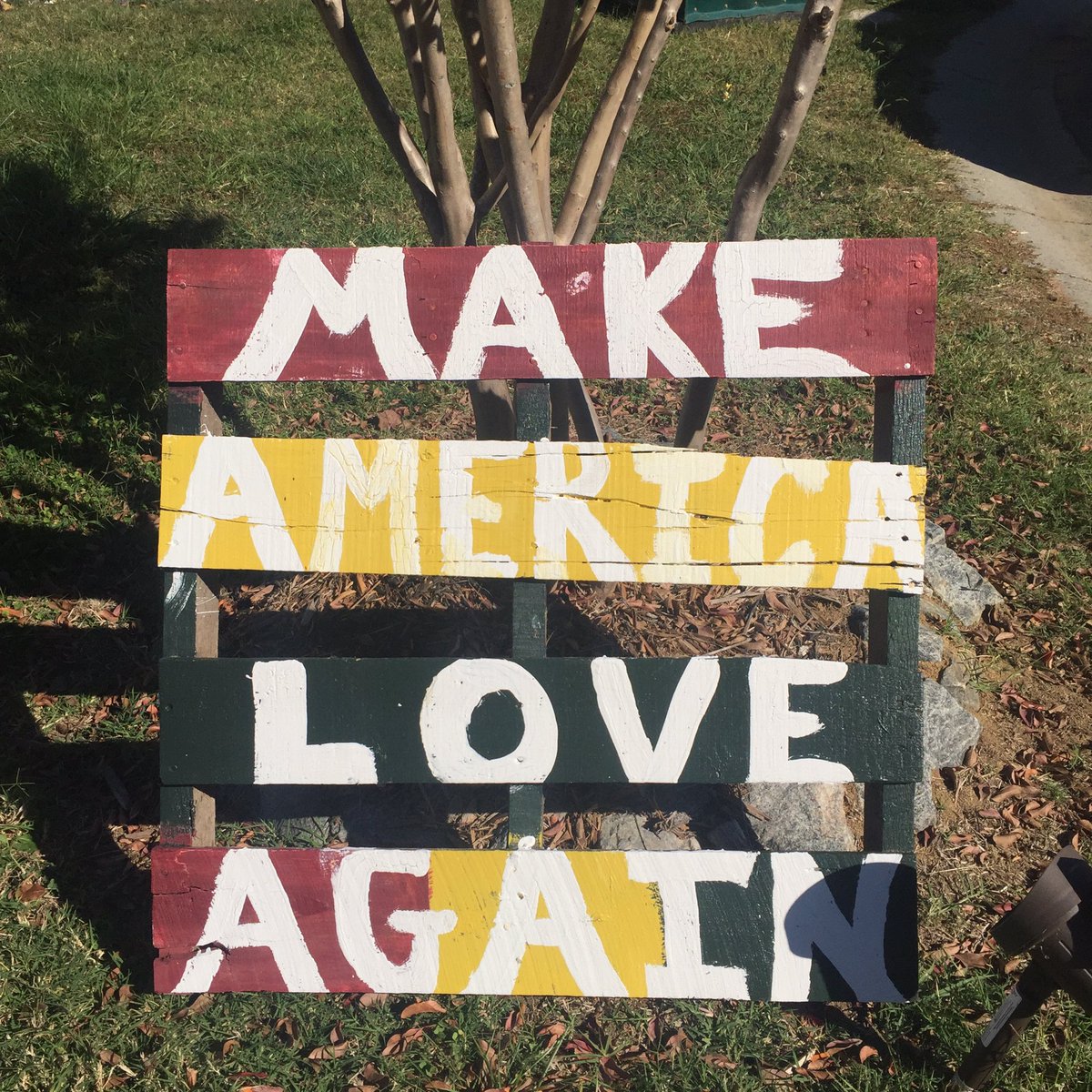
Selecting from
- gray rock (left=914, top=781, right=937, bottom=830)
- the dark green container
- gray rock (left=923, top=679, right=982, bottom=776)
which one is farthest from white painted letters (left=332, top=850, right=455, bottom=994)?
the dark green container

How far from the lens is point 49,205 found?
544 cm

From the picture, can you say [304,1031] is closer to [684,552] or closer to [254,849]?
[254,849]

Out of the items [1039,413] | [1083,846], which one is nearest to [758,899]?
[1083,846]

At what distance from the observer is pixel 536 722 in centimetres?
256

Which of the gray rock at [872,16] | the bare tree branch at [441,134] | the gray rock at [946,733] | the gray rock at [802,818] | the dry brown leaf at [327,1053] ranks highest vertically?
the gray rock at [872,16]

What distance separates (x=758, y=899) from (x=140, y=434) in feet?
11.5

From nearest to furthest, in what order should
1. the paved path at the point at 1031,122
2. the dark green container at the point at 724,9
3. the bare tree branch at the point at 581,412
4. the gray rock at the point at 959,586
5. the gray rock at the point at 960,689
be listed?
the bare tree branch at the point at 581,412, the gray rock at the point at 960,689, the gray rock at the point at 959,586, the paved path at the point at 1031,122, the dark green container at the point at 724,9

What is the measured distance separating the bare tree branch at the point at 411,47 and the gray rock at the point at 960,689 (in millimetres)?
2695

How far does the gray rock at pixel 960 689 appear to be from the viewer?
136 inches

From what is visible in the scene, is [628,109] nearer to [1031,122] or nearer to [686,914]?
[686,914]

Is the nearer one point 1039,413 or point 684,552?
point 684,552

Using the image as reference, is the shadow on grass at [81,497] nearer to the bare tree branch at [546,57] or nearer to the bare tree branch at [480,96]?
the bare tree branch at [480,96]

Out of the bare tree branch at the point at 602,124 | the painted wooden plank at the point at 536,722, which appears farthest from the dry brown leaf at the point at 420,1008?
the bare tree branch at the point at 602,124

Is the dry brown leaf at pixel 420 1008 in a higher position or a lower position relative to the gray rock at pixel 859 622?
lower
